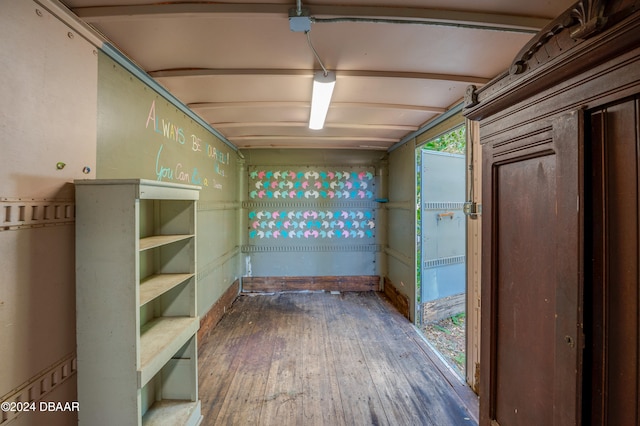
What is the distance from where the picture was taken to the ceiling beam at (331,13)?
1.34 metres

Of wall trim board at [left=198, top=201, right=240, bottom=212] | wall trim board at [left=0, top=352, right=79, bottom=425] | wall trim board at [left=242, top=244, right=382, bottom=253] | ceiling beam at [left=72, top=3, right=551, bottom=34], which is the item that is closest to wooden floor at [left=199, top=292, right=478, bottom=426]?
wall trim board at [left=0, top=352, right=79, bottom=425]

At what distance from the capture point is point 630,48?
1.96 ft

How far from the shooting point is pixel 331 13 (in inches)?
53.6

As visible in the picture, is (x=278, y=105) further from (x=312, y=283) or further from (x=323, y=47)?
(x=312, y=283)

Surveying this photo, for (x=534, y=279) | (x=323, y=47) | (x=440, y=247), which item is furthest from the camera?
(x=440, y=247)

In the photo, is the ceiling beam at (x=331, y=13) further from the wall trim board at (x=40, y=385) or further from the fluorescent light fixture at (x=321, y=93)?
the wall trim board at (x=40, y=385)

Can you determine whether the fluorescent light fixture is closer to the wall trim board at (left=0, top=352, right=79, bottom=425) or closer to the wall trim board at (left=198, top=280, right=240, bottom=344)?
the wall trim board at (left=0, top=352, right=79, bottom=425)

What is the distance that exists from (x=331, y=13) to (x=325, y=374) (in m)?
2.77

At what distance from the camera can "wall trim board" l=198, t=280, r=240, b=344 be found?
3.16 m

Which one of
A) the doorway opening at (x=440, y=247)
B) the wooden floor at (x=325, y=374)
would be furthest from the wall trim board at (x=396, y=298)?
the doorway opening at (x=440, y=247)

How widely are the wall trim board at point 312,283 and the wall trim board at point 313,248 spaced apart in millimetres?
485

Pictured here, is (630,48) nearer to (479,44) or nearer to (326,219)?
(479,44)

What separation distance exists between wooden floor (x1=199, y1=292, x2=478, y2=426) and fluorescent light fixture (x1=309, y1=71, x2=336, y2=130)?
2484 mm

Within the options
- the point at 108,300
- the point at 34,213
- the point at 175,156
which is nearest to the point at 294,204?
the point at 175,156
